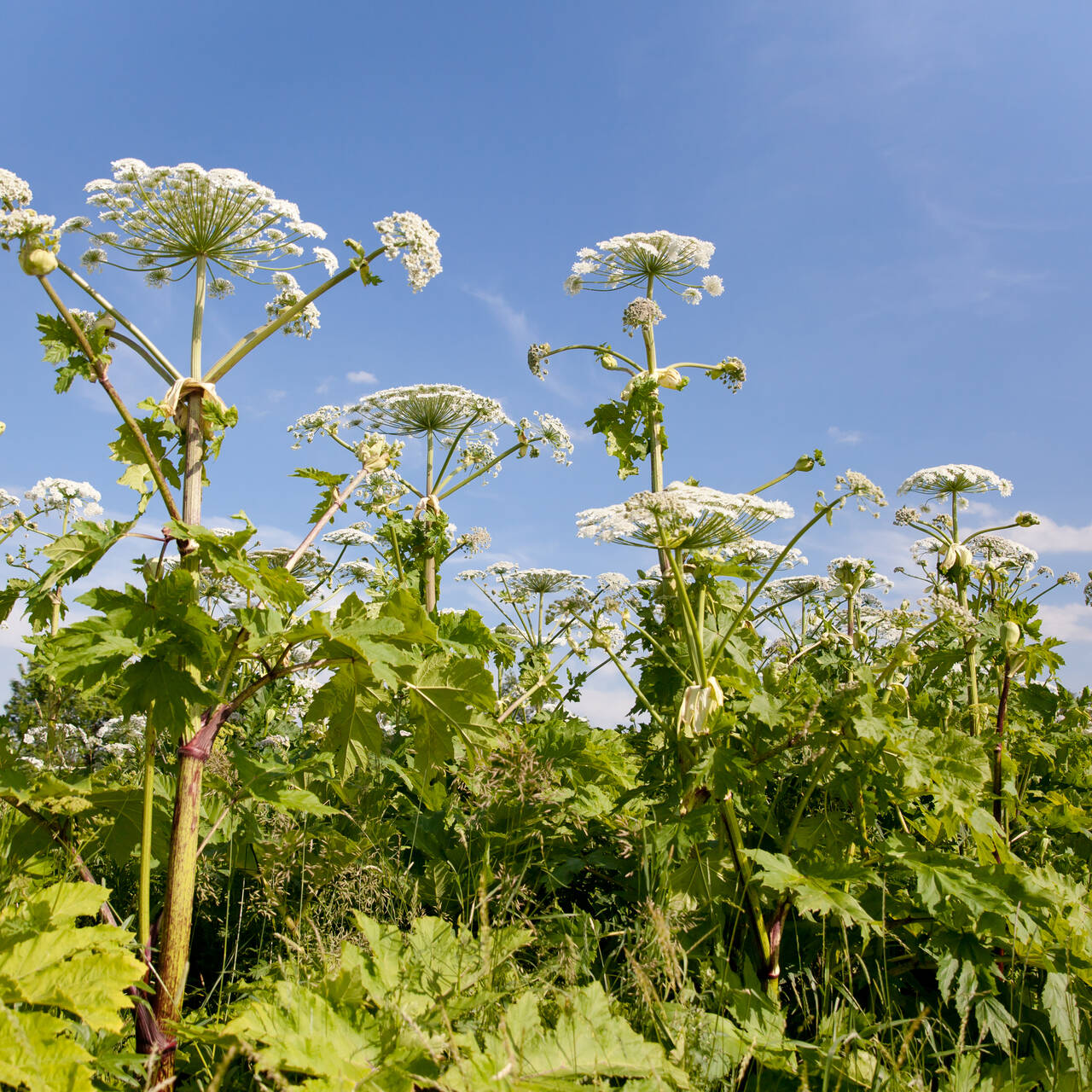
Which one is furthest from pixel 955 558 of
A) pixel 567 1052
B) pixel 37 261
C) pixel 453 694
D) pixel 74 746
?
pixel 74 746

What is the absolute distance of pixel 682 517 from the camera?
3232 mm

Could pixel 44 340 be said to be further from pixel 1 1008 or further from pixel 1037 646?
pixel 1037 646

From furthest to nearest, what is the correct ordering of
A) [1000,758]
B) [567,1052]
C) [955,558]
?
[955,558] < [1000,758] < [567,1052]

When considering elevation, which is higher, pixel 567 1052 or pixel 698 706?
pixel 698 706

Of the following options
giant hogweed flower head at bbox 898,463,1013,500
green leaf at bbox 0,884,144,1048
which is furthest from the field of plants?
giant hogweed flower head at bbox 898,463,1013,500

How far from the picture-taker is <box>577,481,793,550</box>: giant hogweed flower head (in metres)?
3.25

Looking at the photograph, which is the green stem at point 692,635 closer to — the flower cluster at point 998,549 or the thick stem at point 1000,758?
the thick stem at point 1000,758

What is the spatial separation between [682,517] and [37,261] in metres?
2.38

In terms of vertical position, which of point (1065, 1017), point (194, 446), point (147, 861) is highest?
point (194, 446)

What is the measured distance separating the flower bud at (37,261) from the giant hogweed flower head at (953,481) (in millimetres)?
5763

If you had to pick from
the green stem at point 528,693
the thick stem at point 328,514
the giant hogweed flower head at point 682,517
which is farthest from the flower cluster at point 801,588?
the thick stem at point 328,514

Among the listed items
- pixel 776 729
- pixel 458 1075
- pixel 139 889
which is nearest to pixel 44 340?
pixel 139 889

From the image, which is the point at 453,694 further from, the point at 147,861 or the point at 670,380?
the point at 670,380

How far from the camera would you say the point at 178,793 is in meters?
2.51
